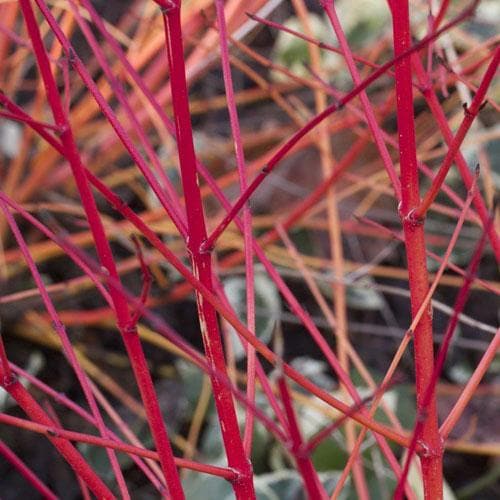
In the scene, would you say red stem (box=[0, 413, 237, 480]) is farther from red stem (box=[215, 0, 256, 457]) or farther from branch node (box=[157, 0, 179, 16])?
branch node (box=[157, 0, 179, 16])

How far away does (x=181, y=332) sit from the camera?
1.62m

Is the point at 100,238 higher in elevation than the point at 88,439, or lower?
higher

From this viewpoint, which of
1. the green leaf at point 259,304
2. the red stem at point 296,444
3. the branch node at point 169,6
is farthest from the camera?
the green leaf at point 259,304

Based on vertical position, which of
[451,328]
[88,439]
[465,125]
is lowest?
[88,439]

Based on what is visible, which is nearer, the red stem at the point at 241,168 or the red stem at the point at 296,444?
the red stem at the point at 296,444

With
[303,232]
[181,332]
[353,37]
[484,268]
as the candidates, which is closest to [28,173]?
[181,332]

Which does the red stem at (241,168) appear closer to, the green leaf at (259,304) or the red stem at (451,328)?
the red stem at (451,328)

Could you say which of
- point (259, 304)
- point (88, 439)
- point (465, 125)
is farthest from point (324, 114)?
point (259, 304)

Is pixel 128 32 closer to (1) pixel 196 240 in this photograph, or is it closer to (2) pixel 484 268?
(2) pixel 484 268

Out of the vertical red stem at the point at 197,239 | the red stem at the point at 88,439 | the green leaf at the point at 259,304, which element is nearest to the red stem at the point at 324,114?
the vertical red stem at the point at 197,239

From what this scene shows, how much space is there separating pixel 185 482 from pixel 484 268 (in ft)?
2.62

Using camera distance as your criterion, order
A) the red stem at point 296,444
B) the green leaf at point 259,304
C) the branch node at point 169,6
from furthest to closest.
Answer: the green leaf at point 259,304, the branch node at point 169,6, the red stem at point 296,444

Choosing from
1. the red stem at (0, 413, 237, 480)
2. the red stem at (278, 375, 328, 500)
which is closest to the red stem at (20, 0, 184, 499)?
the red stem at (0, 413, 237, 480)

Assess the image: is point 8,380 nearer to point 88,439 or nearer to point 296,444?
point 88,439
